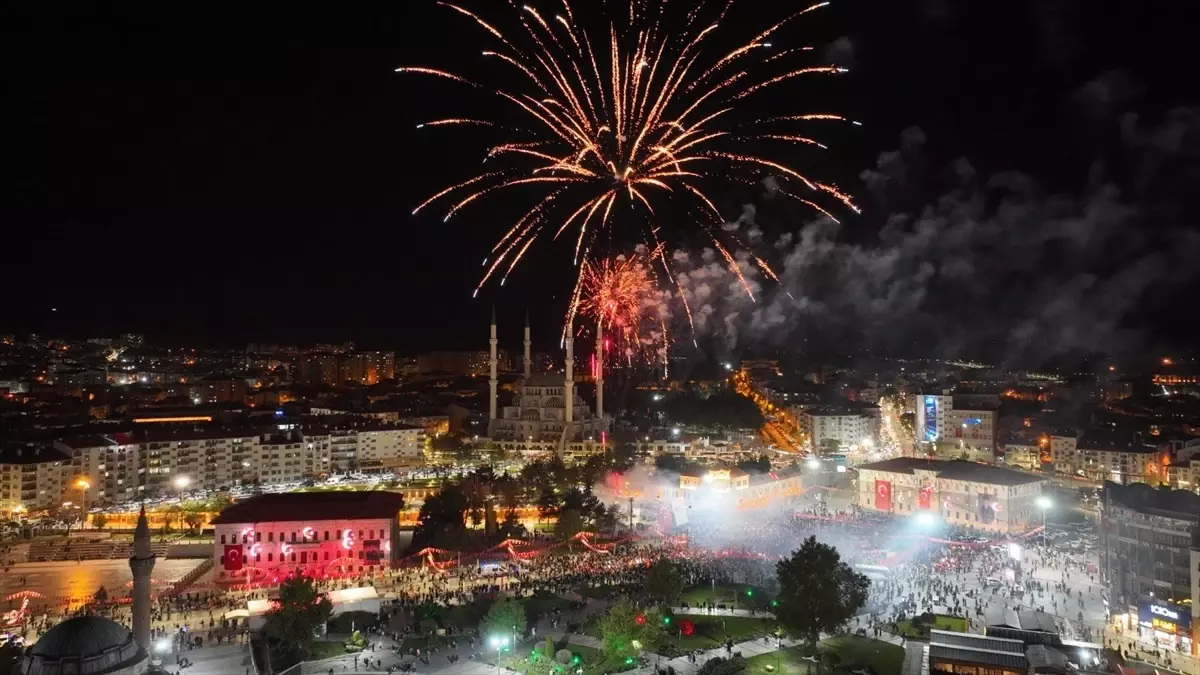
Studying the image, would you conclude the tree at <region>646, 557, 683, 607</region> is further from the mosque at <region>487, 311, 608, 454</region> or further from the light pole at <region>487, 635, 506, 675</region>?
the mosque at <region>487, 311, 608, 454</region>

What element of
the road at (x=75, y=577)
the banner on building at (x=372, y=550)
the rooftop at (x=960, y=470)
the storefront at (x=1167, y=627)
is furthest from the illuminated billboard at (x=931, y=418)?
the road at (x=75, y=577)

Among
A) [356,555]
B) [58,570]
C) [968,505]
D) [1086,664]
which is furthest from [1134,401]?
[58,570]

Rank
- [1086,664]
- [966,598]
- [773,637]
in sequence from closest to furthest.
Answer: [1086,664] → [773,637] → [966,598]

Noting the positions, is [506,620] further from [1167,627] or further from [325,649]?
[1167,627]

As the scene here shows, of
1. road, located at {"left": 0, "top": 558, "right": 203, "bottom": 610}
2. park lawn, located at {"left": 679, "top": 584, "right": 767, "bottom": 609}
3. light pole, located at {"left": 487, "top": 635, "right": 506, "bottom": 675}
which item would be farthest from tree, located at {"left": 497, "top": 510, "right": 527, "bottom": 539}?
light pole, located at {"left": 487, "top": 635, "right": 506, "bottom": 675}

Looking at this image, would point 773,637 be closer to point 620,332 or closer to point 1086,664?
point 1086,664

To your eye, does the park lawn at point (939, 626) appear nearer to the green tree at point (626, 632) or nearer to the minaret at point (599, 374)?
the green tree at point (626, 632)
